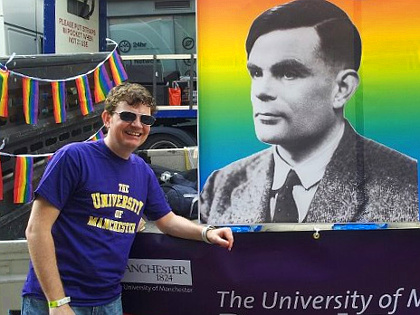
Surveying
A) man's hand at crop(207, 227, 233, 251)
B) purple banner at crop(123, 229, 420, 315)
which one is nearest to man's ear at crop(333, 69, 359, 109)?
purple banner at crop(123, 229, 420, 315)

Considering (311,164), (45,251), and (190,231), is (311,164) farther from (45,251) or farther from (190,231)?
(45,251)

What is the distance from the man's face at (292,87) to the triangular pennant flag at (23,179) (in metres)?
1.88

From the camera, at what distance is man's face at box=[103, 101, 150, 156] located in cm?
213

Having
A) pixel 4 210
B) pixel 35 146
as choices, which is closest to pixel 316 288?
pixel 4 210

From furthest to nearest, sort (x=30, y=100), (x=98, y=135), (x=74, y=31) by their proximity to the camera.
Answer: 1. (x=74, y=31)
2. (x=98, y=135)
3. (x=30, y=100)

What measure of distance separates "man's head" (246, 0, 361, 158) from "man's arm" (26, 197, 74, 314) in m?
0.88

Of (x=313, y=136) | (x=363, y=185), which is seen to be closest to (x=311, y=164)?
(x=313, y=136)

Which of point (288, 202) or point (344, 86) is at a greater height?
point (344, 86)

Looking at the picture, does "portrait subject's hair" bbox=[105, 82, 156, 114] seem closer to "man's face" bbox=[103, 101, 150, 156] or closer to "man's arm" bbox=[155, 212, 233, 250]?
"man's face" bbox=[103, 101, 150, 156]

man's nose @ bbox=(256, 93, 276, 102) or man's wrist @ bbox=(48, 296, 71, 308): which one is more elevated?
man's nose @ bbox=(256, 93, 276, 102)

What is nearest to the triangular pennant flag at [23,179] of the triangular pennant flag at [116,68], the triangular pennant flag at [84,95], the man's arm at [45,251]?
the triangular pennant flag at [84,95]

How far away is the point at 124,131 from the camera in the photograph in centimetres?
213

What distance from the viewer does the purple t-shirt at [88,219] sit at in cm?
200

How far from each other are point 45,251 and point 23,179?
167cm
